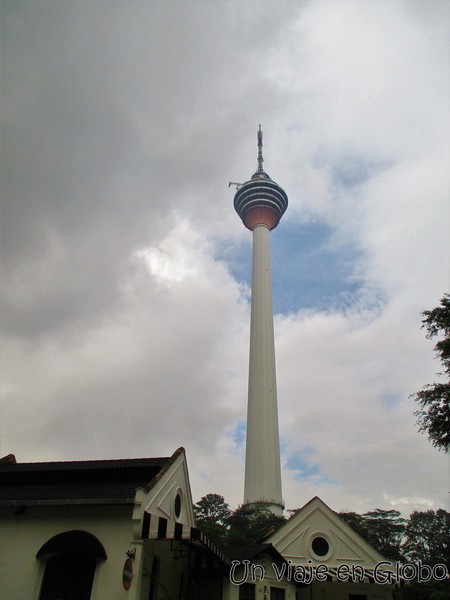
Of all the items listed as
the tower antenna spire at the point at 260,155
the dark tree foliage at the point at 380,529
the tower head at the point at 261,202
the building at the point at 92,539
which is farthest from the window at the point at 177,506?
the tower antenna spire at the point at 260,155

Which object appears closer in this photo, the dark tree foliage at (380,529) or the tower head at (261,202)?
the dark tree foliage at (380,529)

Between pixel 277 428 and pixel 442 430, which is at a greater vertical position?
pixel 277 428

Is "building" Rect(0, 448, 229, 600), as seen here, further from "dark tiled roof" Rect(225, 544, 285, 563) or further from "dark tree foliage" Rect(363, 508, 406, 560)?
"dark tree foliage" Rect(363, 508, 406, 560)

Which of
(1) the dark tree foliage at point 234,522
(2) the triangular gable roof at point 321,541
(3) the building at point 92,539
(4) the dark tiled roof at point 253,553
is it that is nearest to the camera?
(3) the building at point 92,539

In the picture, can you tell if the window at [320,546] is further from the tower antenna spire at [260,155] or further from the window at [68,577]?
the tower antenna spire at [260,155]

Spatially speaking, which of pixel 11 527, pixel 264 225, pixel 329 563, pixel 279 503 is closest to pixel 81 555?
pixel 11 527

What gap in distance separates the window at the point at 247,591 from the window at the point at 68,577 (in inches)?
399

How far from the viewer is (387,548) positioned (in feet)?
226

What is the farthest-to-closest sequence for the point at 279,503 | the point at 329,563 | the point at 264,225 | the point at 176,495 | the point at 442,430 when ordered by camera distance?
the point at 264,225
the point at 279,503
the point at 329,563
the point at 442,430
the point at 176,495

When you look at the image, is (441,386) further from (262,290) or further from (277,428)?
(262,290)

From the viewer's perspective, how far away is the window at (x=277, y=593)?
24.4m

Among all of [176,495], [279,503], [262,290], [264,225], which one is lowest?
[176,495]

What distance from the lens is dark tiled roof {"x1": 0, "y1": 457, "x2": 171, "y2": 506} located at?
1711 cm

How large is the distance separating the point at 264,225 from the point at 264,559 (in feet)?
249
